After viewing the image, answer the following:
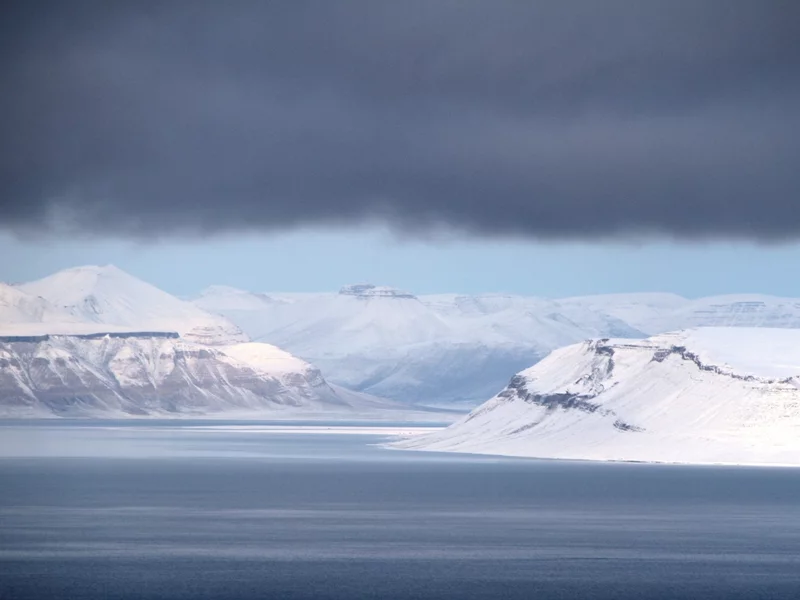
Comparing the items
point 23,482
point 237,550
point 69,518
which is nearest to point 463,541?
point 237,550

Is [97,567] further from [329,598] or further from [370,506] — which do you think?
[370,506]

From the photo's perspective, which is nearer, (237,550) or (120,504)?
(237,550)

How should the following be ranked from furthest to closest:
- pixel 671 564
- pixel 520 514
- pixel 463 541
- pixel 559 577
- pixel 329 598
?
pixel 520 514 → pixel 463 541 → pixel 671 564 → pixel 559 577 → pixel 329 598

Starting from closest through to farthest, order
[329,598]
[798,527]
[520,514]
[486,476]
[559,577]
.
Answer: [329,598] < [559,577] < [798,527] < [520,514] < [486,476]

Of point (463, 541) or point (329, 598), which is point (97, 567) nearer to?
point (329, 598)

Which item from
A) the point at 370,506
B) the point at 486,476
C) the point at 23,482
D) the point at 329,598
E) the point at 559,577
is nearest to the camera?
the point at 329,598

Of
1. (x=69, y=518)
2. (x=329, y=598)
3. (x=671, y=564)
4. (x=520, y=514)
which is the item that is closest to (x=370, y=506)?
(x=520, y=514)
